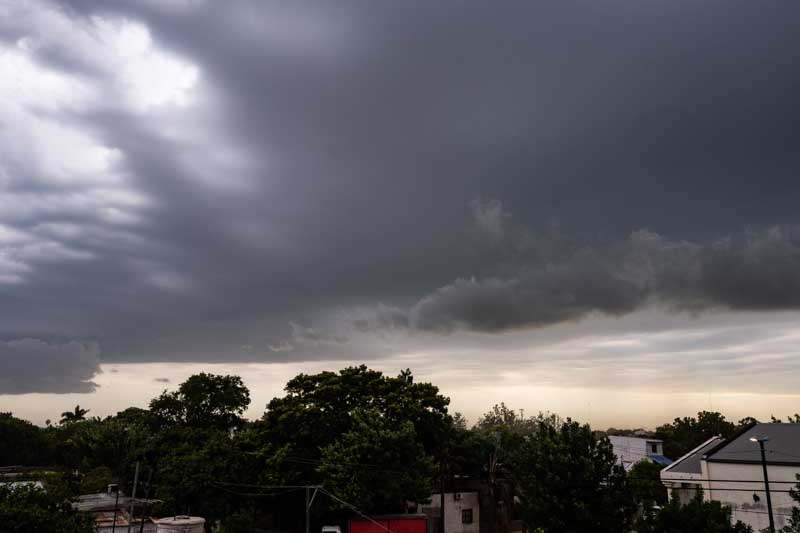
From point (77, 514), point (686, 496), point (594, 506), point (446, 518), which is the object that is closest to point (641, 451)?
point (686, 496)

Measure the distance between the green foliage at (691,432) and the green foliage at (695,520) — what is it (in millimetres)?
74598

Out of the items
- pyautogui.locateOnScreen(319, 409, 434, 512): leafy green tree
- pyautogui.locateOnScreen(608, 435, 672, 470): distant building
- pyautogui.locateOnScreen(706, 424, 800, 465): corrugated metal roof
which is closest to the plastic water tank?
pyautogui.locateOnScreen(319, 409, 434, 512): leafy green tree

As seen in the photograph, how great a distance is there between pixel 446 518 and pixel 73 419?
103m

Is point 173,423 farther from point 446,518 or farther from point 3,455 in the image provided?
point 3,455

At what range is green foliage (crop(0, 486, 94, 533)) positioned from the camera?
2436cm

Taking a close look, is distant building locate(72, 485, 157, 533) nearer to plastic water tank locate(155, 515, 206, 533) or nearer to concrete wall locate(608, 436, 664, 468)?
plastic water tank locate(155, 515, 206, 533)

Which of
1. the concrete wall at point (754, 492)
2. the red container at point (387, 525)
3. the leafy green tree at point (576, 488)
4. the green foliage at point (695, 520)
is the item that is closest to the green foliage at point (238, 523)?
the red container at point (387, 525)

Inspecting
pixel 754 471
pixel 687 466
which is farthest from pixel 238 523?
A: pixel 687 466

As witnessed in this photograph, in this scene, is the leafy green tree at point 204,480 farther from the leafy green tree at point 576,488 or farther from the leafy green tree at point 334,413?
the leafy green tree at point 576,488

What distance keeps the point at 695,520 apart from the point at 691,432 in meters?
86.2

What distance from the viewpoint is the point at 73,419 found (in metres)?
124

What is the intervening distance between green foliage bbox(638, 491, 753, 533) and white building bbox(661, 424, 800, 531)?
10.3 m

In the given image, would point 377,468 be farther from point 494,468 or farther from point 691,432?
point 691,432

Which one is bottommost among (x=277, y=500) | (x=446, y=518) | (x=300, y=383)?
(x=446, y=518)
